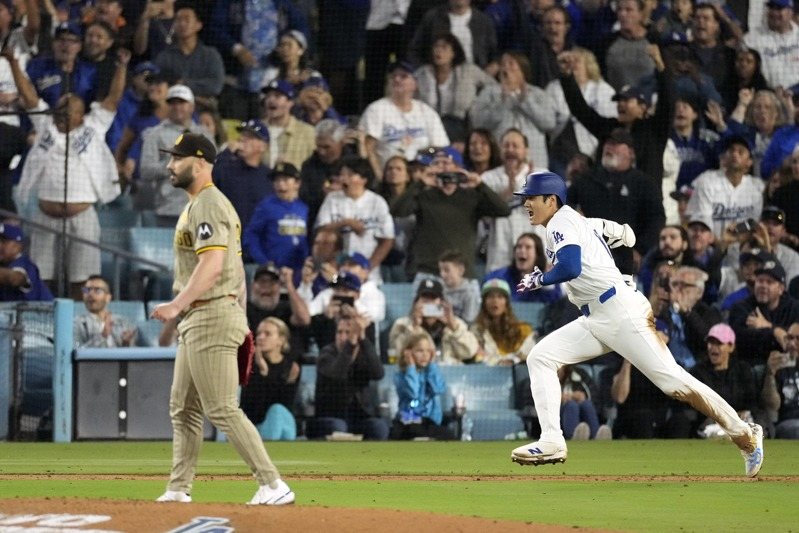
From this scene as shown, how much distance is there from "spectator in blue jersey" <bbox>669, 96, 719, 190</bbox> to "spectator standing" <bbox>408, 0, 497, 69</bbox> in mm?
2284

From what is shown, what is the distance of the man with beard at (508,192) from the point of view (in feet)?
51.1

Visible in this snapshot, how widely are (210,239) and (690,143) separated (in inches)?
425

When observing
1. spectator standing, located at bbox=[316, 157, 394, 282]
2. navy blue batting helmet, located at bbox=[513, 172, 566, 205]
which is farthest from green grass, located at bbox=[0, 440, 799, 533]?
spectator standing, located at bbox=[316, 157, 394, 282]

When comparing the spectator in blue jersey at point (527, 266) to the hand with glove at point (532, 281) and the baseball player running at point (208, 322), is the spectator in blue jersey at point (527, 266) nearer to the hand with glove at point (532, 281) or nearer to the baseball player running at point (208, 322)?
the hand with glove at point (532, 281)

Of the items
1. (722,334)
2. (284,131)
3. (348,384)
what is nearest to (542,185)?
(722,334)

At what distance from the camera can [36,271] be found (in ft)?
49.8

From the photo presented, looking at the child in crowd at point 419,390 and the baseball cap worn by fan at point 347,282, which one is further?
the baseball cap worn by fan at point 347,282

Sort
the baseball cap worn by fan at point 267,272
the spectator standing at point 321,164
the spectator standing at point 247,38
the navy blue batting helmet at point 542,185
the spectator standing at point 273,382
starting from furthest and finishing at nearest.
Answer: the spectator standing at point 247,38 → the spectator standing at point 321,164 → the baseball cap worn by fan at point 267,272 → the spectator standing at point 273,382 → the navy blue batting helmet at point 542,185

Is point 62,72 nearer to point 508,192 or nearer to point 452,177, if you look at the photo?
point 452,177

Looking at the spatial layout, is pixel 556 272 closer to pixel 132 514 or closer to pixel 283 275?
pixel 132 514

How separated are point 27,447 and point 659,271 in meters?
6.15

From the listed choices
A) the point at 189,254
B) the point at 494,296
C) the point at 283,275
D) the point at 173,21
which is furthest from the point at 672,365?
the point at 173,21

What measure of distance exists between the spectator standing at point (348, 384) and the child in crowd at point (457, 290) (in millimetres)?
1231

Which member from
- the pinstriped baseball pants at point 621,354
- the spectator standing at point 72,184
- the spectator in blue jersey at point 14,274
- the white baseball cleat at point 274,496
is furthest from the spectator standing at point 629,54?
the white baseball cleat at point 274,496
